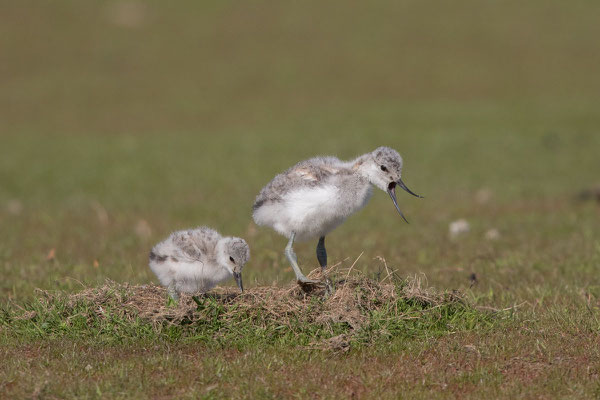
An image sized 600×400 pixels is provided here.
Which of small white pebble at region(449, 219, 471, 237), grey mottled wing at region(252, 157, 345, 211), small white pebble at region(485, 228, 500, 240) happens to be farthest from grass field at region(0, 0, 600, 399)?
grey mottled wing at region(252, 157, 345, 211)

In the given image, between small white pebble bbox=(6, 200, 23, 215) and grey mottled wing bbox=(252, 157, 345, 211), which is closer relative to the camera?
grey mottled wing bbox=(252, 157, 345, 211)

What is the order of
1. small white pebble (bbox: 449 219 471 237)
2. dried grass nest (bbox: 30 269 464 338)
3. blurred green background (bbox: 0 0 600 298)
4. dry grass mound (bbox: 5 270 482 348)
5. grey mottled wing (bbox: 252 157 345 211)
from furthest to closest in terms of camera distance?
1. small white pebble (bbox: 449 219 471 237)
2. blurred green background (bbox: 0 0 600 298)
3. grey mottled wing (bbox: 252 157 345 211)
4. dried grass nest (bbox: 30 269 464 338)
5. dry grass mound (bbox: 5 270 482 348)

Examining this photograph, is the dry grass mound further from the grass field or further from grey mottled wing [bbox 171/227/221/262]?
grey mottled wing [bbox 171/227/221/262]

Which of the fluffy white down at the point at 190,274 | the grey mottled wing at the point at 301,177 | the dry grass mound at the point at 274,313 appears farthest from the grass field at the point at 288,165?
the grey mottled wing at the point at 301,177

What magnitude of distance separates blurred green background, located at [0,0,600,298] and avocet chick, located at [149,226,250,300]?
1409 mm

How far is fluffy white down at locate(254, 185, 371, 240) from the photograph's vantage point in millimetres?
8062

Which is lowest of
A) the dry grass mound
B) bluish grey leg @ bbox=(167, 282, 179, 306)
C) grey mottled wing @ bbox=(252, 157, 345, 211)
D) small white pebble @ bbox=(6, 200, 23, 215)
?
the dry grass mound

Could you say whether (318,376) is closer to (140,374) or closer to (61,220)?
(140,374)

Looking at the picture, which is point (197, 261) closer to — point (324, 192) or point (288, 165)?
point (324, 192)

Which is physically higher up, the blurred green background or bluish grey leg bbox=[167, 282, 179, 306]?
the blurred green background

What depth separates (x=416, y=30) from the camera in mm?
44406

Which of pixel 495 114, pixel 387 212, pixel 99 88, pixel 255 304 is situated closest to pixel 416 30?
pixel 495 114

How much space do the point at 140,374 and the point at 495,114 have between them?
2750 cm

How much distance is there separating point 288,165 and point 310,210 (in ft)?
50.7
